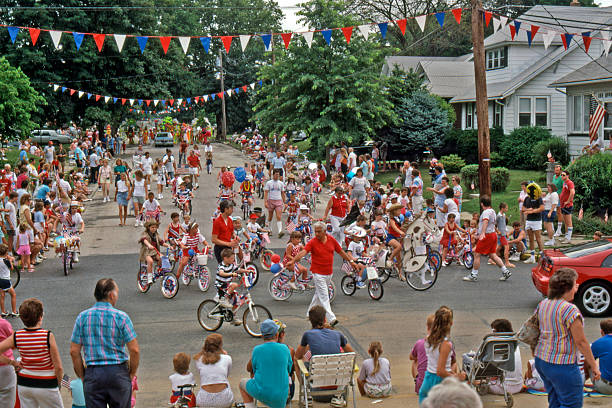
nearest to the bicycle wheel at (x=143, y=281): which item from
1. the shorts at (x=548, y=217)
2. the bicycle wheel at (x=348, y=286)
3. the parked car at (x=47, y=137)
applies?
the bicycle wheel at (x=348, y=286)

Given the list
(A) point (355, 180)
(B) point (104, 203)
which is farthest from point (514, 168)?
(B) point (104, 203)

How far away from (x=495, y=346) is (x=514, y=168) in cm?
2890

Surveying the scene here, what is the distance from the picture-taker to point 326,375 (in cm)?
753

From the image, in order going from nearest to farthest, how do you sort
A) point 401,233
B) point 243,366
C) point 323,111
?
point 243,366 < point 401,233 < point 323,111

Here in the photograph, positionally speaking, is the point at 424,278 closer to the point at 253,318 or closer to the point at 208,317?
the point at 253,318

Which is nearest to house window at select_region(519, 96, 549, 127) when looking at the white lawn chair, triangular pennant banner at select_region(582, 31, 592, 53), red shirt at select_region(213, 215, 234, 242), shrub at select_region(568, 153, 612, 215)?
triangular pennant banner at select_region(582, 31, 592, 53)

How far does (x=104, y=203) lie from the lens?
28.9 m

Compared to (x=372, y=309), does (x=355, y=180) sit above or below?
above

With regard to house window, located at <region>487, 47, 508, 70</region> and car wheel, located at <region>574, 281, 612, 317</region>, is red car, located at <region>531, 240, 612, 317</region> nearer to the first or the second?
car wheel, located at <region>574, 281, 612, 317</region>

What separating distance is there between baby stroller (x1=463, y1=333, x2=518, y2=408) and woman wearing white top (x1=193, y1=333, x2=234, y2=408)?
8.87 ft

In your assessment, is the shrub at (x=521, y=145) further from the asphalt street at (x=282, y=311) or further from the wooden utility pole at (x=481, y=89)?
the asphalt street at (x=282, y=311)

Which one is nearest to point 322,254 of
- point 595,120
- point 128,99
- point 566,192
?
point 566,192

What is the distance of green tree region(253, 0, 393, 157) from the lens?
106 ft

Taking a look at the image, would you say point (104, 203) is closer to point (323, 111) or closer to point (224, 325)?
point (323, 111)
